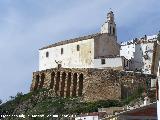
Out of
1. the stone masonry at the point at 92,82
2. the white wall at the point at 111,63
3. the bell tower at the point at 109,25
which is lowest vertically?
the stone masonry at the point at 92,82

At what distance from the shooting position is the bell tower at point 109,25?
106375 mm

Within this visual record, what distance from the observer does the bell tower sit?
10638 cm

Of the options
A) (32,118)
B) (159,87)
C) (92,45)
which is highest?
(92,45)

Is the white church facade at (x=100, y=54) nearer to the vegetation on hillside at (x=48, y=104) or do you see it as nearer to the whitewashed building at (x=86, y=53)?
the whitewashed building at (x=86, y=53)

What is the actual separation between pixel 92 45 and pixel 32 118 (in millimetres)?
29056

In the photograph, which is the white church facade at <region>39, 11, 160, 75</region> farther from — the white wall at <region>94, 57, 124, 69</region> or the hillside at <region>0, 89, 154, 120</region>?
the hillside at <region>0, 89, 154, 120</region>

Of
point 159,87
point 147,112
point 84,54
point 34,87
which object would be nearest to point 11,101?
point 34,87

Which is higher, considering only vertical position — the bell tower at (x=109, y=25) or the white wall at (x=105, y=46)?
the bell tower at (x=109, y=25)

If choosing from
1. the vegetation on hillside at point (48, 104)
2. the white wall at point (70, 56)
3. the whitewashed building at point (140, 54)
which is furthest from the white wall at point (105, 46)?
the vegetation on hillside at point (48, 104)

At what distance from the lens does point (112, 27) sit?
352ft

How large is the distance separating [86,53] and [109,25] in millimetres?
12848

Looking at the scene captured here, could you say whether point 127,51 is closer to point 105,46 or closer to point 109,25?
point 105,46

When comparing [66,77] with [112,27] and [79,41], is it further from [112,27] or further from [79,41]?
[112,27]

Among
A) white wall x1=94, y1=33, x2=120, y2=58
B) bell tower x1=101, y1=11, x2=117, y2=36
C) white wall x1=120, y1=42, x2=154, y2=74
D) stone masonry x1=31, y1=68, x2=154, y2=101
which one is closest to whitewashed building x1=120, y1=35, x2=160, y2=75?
white wall x1=120, y1=42, x2=154, y2=74
